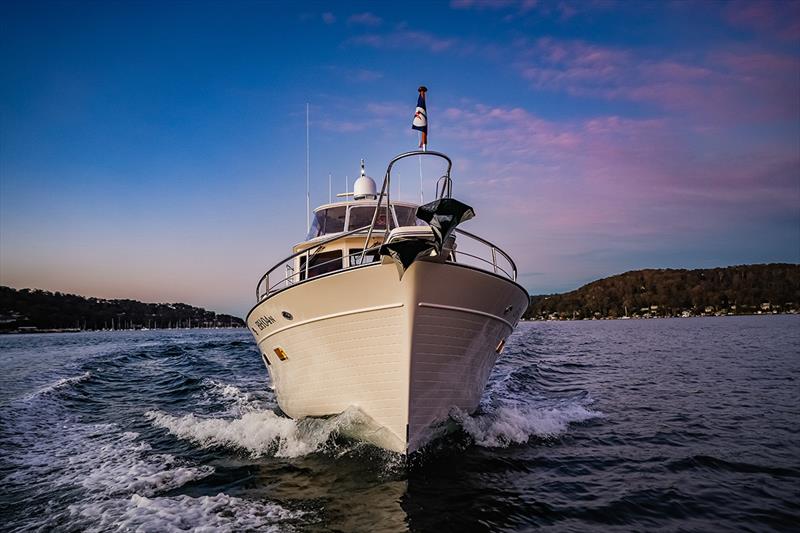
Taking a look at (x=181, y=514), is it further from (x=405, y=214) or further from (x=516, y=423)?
(x=405, y=214)

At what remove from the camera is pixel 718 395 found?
11688 millimetres

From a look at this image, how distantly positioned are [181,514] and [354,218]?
6.67 metres

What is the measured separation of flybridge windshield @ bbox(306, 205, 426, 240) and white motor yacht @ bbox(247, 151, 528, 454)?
285cm

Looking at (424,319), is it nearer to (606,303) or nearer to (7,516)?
(7,516)

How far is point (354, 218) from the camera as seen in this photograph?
1045cm

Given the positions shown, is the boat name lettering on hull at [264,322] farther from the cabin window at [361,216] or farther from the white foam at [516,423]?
the white foam at [516,423]

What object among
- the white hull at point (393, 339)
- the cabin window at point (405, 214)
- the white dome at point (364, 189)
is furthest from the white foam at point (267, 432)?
the white dome at point (364, 189)

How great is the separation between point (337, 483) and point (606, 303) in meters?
145

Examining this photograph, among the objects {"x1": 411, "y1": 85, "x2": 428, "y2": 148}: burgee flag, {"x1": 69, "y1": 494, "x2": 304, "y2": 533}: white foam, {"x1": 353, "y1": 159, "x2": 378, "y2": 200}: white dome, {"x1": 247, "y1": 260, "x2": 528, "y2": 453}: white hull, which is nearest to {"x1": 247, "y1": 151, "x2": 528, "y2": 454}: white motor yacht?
{"x1": 247, "y1": 260, "x2": 528, "y2": 453}: white hull

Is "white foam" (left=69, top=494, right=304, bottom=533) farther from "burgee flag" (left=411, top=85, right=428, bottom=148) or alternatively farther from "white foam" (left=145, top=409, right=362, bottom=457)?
"burgee flag" (left=411, top=85, right=428, bottom=148)

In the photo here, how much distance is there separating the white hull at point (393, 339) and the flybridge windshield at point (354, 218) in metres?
3.05

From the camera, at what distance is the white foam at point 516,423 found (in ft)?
25.8

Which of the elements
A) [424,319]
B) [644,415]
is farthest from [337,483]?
[644,415]

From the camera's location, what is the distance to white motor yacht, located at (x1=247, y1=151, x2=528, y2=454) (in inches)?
243
